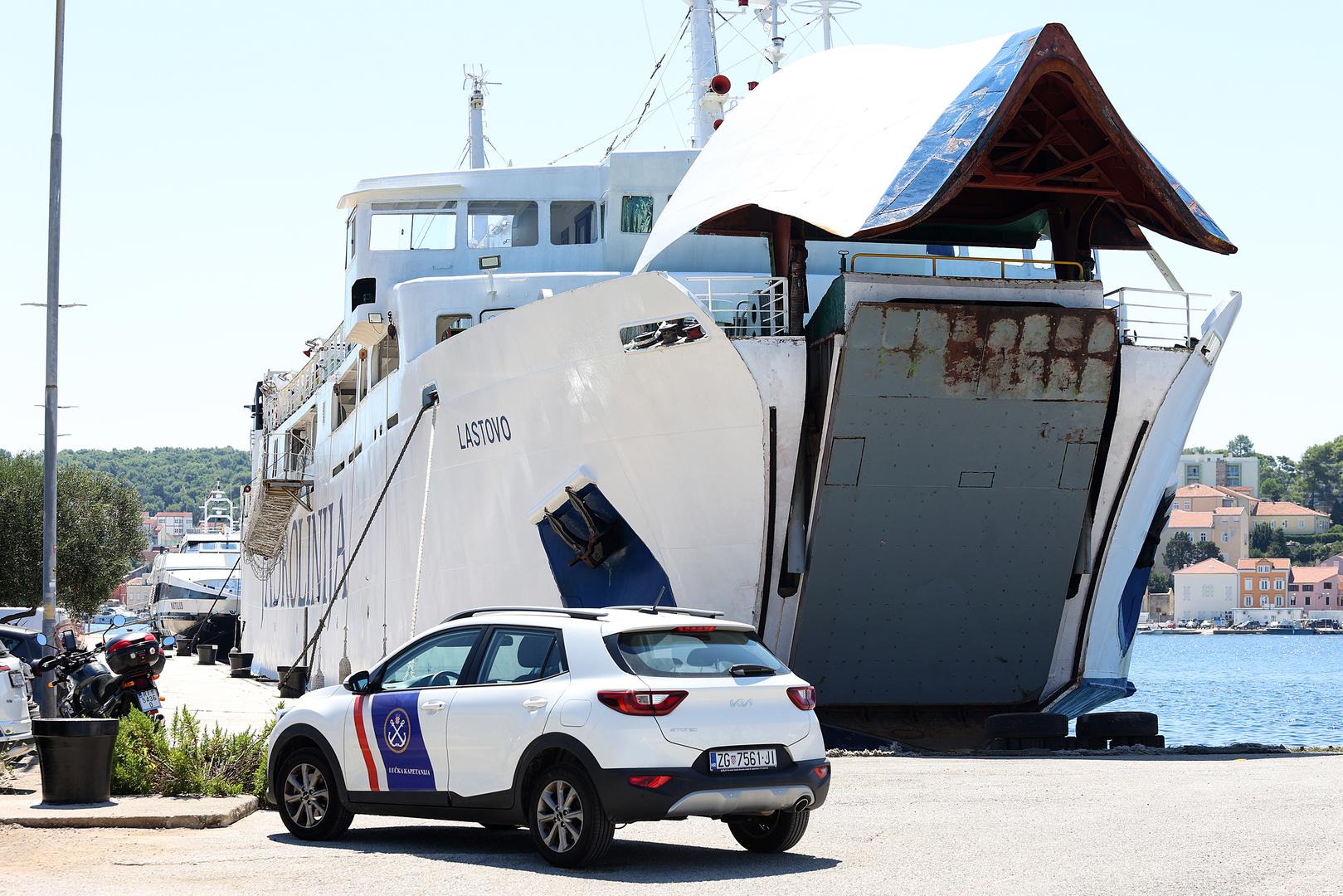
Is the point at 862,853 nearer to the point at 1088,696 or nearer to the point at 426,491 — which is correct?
the point at 1088,696

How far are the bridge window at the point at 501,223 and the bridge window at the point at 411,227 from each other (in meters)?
0.34

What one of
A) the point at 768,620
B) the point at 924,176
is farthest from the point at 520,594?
the point at 924,176

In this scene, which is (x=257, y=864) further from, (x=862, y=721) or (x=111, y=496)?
(x=111, y=496)

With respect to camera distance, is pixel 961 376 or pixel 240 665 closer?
pixel 961 376

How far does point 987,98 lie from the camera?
45.8ft

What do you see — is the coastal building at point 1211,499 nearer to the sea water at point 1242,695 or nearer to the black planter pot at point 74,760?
the sea water at point 1242,695

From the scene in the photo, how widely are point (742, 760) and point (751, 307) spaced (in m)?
10.0

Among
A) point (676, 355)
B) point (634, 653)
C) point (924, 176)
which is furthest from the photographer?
point (676, 355)

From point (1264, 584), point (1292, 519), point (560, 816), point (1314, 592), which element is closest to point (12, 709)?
point (560, 816)

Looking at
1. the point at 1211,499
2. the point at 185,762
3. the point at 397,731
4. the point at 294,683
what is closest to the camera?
the point at 397,731

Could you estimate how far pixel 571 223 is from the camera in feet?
76.2

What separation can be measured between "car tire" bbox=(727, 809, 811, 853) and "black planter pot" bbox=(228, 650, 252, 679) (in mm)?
33099

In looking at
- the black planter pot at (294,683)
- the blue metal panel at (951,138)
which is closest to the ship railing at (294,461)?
the black planter pot at (294,683)

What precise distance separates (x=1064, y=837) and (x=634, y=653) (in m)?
2.76
